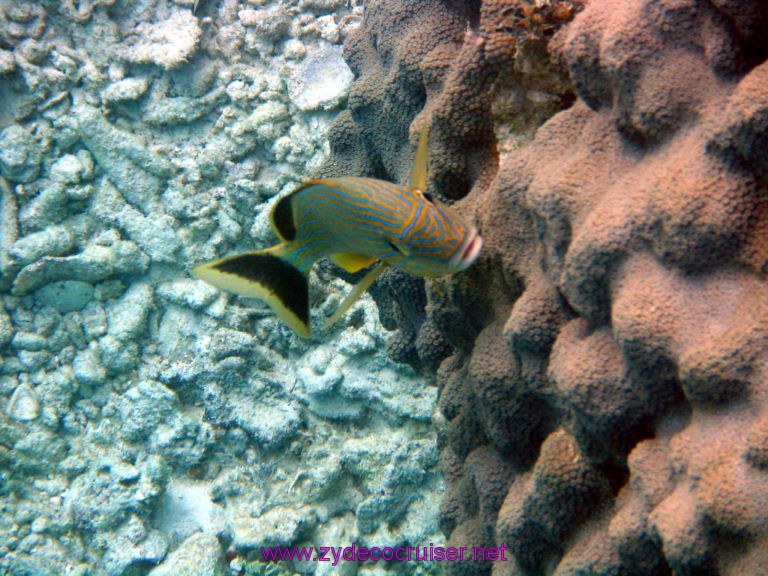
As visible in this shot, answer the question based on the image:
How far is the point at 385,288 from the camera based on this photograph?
322 cm

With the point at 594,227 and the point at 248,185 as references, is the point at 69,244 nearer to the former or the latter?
the point at 248,185

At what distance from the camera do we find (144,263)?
15.1 feet

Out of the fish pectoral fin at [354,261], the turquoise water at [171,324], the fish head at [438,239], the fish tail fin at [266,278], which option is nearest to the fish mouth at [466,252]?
the fish head at [438,239]

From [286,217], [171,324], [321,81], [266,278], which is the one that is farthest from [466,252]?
[171,324]

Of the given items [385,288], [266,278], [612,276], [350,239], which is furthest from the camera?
[385,288]

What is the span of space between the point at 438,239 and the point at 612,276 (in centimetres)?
52

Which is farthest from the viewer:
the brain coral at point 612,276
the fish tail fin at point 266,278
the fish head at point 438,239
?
the fish tail fin at point 266,278

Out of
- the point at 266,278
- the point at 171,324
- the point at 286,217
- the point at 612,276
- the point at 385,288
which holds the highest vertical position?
the point at 612,276

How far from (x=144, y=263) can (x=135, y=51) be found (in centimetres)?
182

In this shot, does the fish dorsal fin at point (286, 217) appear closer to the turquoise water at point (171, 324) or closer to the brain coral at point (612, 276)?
the brain coral at point (612, 276)

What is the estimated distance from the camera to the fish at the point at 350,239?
1.67 m

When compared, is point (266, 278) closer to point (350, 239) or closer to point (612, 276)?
point (350, 239)

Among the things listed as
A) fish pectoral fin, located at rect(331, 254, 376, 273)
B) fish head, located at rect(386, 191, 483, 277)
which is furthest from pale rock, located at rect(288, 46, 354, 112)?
fish head, located at rect(386, 191, 483, 277)

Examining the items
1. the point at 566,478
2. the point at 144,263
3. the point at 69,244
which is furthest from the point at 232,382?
the point at 566,478
